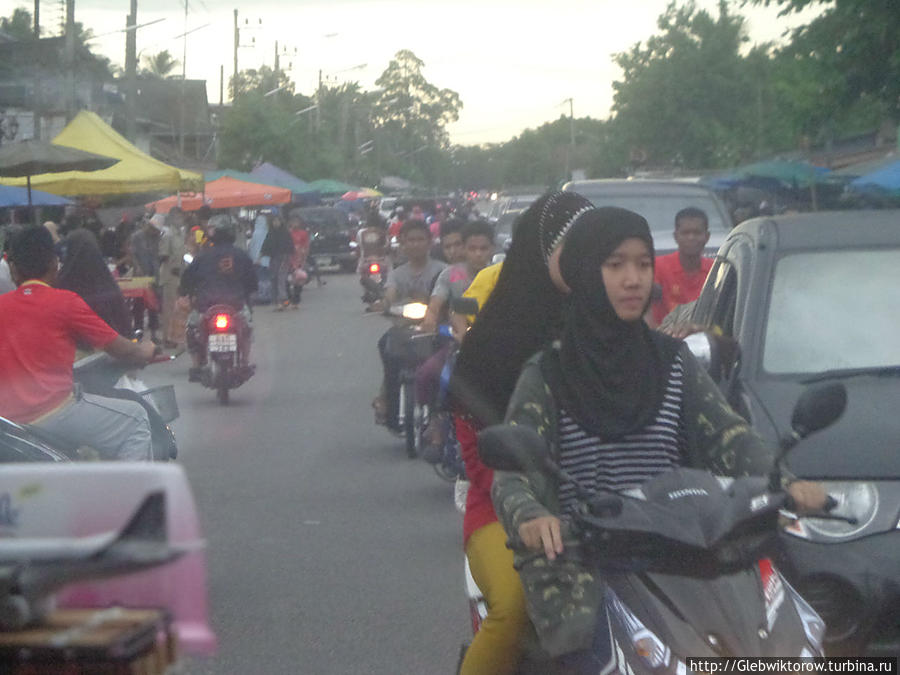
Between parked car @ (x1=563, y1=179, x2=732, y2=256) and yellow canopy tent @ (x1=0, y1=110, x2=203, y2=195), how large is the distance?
8.16m

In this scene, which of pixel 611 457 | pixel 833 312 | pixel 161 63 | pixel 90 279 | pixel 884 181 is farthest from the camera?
pixel 161 63

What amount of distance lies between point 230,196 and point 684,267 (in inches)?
1009

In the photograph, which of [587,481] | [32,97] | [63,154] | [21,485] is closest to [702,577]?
[587,481]

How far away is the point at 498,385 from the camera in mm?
3859

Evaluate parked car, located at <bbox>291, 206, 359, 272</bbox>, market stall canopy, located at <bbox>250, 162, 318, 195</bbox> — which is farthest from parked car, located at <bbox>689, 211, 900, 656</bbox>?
market stall canopy, located at <bbox>250, 162, 318, 195</bbox>

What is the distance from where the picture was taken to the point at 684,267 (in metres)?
9.48

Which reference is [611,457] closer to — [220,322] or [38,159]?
[220,322]

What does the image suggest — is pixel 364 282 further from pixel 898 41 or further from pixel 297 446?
pixel 898 41

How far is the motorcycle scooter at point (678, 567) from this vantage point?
3006mm

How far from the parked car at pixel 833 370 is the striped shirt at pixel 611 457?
1.10m

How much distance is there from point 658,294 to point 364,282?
5.98 m

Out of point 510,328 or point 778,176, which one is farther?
point 778,176

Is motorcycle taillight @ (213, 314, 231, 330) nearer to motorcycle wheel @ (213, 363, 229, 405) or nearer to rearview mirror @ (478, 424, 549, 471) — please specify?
motorcycle wheel @ (213, 363, 229, 405)

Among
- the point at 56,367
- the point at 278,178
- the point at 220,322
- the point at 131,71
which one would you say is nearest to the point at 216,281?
the point at 220,322
